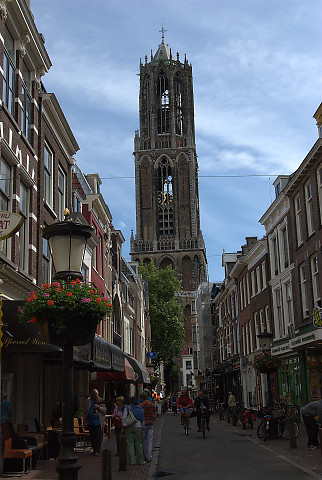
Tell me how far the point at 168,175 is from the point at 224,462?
306 ft

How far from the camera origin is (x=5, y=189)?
1466 centimetres

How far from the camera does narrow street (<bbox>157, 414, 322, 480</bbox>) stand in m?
11.2

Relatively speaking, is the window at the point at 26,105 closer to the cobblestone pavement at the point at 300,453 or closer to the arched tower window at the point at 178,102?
the cobblestone pavement at the point at 300,453

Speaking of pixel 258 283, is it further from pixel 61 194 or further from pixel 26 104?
pixel 26 104

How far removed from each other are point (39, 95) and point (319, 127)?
11780 mm

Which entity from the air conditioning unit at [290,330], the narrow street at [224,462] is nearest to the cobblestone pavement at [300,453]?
the narrow street at [224,462]

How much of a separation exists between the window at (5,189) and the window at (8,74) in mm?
1582

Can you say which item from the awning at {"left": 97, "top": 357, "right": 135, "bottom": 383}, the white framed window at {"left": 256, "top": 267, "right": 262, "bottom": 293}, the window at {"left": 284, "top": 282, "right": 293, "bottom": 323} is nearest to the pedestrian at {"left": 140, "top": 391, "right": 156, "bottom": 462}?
the awning at {"left": 97, "top": 357, "right": 135, "bottom": 383}

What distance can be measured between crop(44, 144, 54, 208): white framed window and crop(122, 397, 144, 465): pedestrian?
7.96 meters

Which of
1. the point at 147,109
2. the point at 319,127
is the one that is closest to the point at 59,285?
the point at 319,127

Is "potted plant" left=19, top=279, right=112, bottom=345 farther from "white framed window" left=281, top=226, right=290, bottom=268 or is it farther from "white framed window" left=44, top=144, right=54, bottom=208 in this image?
"white framed window" left=281, top=226, right=290, bottom=268

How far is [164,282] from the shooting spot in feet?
246

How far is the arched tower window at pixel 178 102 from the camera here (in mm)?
108750

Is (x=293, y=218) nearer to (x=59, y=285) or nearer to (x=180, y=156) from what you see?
(x=59, y=285)
